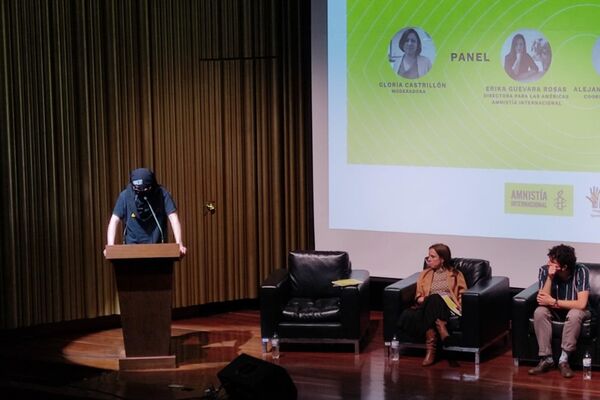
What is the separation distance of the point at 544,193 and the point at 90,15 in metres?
3.73

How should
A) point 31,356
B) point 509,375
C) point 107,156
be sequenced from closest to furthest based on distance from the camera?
point 509,375 < point 31,356 < point 107,156

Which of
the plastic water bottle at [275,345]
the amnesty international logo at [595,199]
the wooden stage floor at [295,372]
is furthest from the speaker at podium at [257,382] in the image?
the amnesty international logo at [595,199]

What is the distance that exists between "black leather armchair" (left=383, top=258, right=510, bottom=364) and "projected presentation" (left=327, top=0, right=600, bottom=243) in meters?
0.50

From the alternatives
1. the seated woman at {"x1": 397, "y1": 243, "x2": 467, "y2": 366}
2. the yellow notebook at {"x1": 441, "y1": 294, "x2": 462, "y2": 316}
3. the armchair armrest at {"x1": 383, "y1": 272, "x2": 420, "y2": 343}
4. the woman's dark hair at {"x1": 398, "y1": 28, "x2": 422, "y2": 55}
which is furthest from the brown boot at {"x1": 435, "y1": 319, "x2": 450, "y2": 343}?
the woman's dark hair at {"x1": 398, "y1": 28, "x2": 422, "y2": 55}

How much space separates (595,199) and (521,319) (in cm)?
117

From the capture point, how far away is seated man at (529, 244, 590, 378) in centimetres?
798

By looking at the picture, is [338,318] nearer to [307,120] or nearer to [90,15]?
[307,120]

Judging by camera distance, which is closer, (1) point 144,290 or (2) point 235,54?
(1) point 144,290

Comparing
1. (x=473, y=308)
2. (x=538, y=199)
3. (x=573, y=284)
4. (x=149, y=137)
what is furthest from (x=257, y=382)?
(x=149, y=137)

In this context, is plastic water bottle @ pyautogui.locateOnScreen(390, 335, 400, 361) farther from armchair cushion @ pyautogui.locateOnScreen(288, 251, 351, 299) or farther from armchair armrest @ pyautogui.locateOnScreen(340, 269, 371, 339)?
armchair cushion @ pyautogui.locateOnScreen(288, 251, 351, 299)

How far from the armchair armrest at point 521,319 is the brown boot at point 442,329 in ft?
1.54

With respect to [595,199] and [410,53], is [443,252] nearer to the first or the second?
[595,199]

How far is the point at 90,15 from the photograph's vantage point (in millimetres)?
9211

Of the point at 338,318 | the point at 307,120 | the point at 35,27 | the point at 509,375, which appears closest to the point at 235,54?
the point at 307,120
